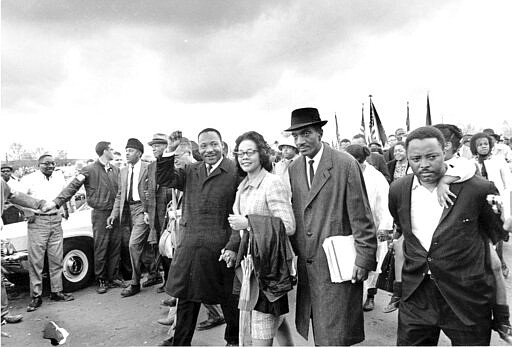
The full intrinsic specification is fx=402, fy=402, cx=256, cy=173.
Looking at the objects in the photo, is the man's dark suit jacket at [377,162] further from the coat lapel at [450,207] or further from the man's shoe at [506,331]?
the man's shoe at [506,331]

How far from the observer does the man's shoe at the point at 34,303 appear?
5402mm

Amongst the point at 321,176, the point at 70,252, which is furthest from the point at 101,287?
the point at 321,176

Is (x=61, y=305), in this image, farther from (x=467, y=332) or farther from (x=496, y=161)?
(x=496, y=161)

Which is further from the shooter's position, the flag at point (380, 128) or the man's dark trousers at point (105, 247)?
the flag at point (380, 128)

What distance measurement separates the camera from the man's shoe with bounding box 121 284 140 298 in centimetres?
591

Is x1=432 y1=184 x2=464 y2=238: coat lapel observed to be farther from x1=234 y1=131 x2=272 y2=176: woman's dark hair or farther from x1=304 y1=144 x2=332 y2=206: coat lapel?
x1=234 y1=131 x2=272 y2=176: woman's dark hair

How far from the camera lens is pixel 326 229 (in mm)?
2912

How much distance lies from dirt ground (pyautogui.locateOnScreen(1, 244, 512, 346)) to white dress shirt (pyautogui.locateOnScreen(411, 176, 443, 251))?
6.35 feet

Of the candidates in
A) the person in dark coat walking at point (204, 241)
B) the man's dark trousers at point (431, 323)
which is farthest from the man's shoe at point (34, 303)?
the man's dark trousers at point (431, 323)

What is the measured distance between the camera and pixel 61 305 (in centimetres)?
561

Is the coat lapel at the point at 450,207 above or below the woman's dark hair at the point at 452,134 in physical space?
below

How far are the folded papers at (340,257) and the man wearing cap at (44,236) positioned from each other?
449 centimetres

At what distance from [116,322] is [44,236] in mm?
1753

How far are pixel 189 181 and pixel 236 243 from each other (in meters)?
0.93
